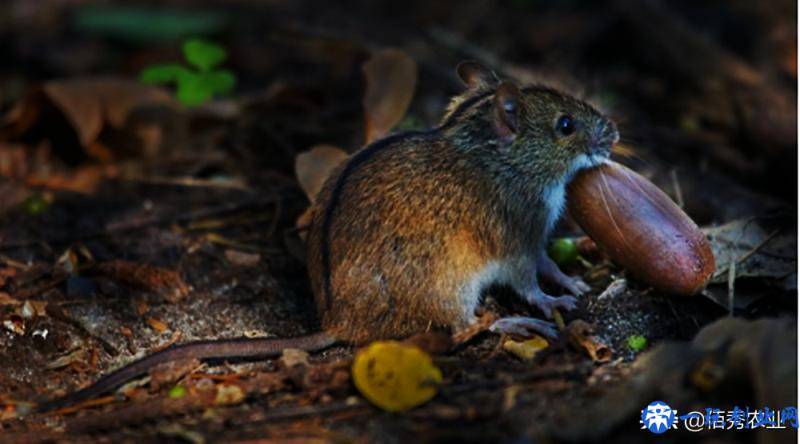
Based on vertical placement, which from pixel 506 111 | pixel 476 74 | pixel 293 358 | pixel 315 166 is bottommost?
pixel 293 358

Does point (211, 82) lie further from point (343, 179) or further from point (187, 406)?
point (187, 406)

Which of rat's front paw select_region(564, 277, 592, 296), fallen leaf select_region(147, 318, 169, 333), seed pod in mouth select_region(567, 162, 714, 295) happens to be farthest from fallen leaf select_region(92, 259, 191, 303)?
seed pod in mouth select_region(567, 162, 714, 295)

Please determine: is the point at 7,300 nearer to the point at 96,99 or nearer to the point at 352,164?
the point at 352,164

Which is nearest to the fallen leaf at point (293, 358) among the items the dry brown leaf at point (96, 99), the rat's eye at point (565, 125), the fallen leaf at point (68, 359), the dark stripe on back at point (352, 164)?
the dark stripe on back at point (352, 164)

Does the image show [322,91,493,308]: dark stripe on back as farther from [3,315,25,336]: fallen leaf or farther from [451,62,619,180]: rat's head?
[3,315,25,336]: fallen leaf

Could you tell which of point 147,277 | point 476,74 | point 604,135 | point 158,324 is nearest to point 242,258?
point 147,277

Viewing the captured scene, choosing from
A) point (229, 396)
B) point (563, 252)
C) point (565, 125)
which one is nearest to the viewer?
point (229, 396)

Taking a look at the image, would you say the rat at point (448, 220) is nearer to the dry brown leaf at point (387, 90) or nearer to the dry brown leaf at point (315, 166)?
the dry brown leaf at point (315, 166)
